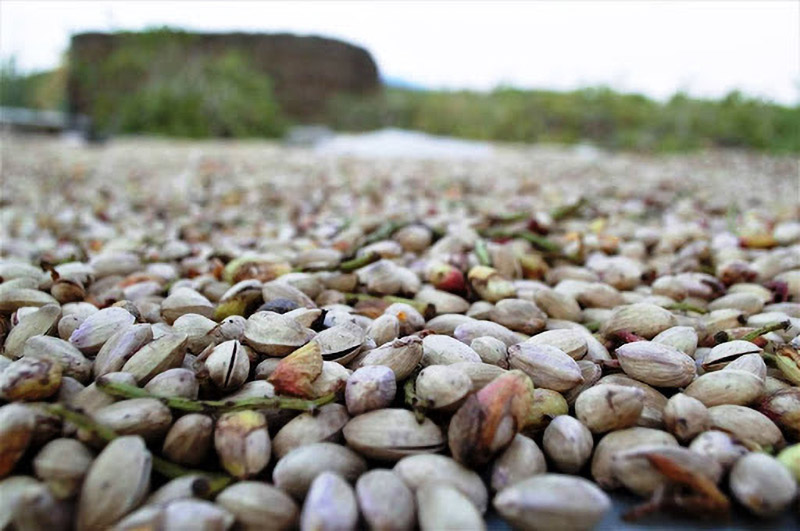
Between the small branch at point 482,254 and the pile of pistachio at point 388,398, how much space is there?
0.08m

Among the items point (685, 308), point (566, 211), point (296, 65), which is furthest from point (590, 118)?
point (685, 308)

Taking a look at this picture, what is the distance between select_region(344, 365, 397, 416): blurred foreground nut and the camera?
79 centimetres

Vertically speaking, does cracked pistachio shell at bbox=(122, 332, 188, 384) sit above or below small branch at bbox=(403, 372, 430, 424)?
above

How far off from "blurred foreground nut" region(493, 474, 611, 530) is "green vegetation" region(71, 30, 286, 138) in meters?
7.49

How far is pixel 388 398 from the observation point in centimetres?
80

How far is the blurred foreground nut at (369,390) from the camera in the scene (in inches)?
31.0

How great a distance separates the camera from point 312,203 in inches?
106

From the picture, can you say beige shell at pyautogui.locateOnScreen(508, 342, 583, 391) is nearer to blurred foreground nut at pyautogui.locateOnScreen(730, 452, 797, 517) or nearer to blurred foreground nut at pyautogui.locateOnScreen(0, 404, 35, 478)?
blurred foreground nut at pyautogui.locateOnScreen(730, 452, 797, 517)

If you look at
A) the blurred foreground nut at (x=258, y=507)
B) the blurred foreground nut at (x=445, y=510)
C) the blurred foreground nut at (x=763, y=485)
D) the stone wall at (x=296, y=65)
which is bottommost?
the blurred foreground nut at (x=258, y=507)

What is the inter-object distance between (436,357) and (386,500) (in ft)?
0.96

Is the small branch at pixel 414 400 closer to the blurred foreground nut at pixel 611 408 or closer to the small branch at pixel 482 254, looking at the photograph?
the blurred foreground nut at pixel 611 408

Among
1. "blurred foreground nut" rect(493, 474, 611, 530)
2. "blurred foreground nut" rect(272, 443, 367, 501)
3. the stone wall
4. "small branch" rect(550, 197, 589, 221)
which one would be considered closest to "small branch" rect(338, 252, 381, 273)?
"blurred foreground nut" rect(272, 443, 367, 501)

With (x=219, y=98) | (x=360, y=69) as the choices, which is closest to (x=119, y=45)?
(x=219, y=98)

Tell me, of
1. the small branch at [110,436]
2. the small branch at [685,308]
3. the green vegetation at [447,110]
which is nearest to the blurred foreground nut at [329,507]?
the small branch at [110,436]
